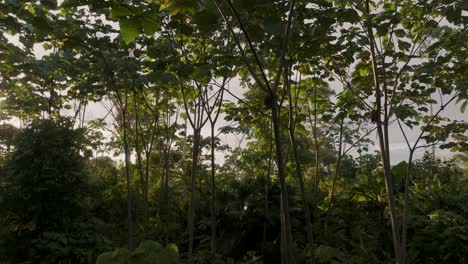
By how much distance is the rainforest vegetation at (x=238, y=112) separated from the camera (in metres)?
2.40

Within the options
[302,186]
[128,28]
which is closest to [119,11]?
[128,28]

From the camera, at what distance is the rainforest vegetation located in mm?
2404

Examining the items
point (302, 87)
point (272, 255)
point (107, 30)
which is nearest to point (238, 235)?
point (272, 255)

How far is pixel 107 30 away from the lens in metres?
4.00

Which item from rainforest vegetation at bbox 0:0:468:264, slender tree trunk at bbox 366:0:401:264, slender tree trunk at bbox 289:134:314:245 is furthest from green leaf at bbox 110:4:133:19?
slender tree trunk at bbox 366:0:401:264

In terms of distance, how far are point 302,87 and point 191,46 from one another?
1.90m

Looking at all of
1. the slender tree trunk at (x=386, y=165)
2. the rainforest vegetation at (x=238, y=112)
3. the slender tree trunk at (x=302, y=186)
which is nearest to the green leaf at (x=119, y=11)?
the rainforest vegetation at (x=238, y=112)

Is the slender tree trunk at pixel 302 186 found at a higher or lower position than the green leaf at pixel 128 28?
lower

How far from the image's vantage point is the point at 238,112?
5.29m

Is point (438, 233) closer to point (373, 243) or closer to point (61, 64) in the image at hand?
point (373, 243)

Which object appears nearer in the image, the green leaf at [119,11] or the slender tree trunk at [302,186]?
the green leaf at [119,11]

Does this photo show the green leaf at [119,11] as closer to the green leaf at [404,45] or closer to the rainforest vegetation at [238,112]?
the rainforest vegetation at [238,112]

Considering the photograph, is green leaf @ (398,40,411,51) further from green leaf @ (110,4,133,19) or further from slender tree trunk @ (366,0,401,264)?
green leaf @ (110,4,133,19)

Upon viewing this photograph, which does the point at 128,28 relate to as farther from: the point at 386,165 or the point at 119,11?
the point at 386,165
